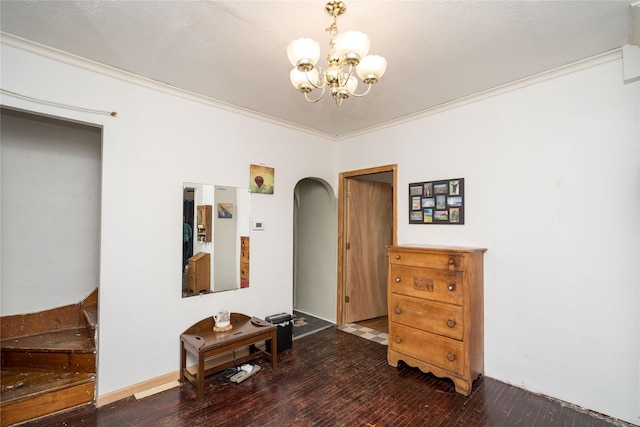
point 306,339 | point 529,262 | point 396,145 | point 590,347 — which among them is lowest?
point 306,339

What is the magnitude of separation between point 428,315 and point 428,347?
291 millimetres

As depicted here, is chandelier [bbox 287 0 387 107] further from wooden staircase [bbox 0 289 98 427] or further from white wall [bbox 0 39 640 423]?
wooden staircase [bbox 0 289 98 427]

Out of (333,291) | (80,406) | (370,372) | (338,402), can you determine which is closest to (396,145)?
(333,291)

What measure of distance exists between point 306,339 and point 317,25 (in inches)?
130

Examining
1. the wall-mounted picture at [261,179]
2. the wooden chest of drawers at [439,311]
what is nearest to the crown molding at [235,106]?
the wall-mounted picture at [261,179]

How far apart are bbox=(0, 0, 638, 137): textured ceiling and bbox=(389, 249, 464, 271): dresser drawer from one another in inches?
61.6

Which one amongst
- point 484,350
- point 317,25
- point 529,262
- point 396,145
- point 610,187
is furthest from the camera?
point 396,145

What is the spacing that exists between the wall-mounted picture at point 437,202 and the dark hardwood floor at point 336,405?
154 cm

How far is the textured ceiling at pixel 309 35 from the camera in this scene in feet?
5.80

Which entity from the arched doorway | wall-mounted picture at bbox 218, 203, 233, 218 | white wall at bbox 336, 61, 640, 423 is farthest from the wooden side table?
white wall at bbox 336, 61, 640, 423

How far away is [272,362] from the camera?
293cm

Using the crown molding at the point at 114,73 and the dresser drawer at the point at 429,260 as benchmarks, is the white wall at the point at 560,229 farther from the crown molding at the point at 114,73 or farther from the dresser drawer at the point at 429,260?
the crown molding at the point at 114,73

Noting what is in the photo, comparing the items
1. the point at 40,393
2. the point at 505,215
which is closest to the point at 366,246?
the point at 505,215

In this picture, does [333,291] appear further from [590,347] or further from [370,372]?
[590,347]
